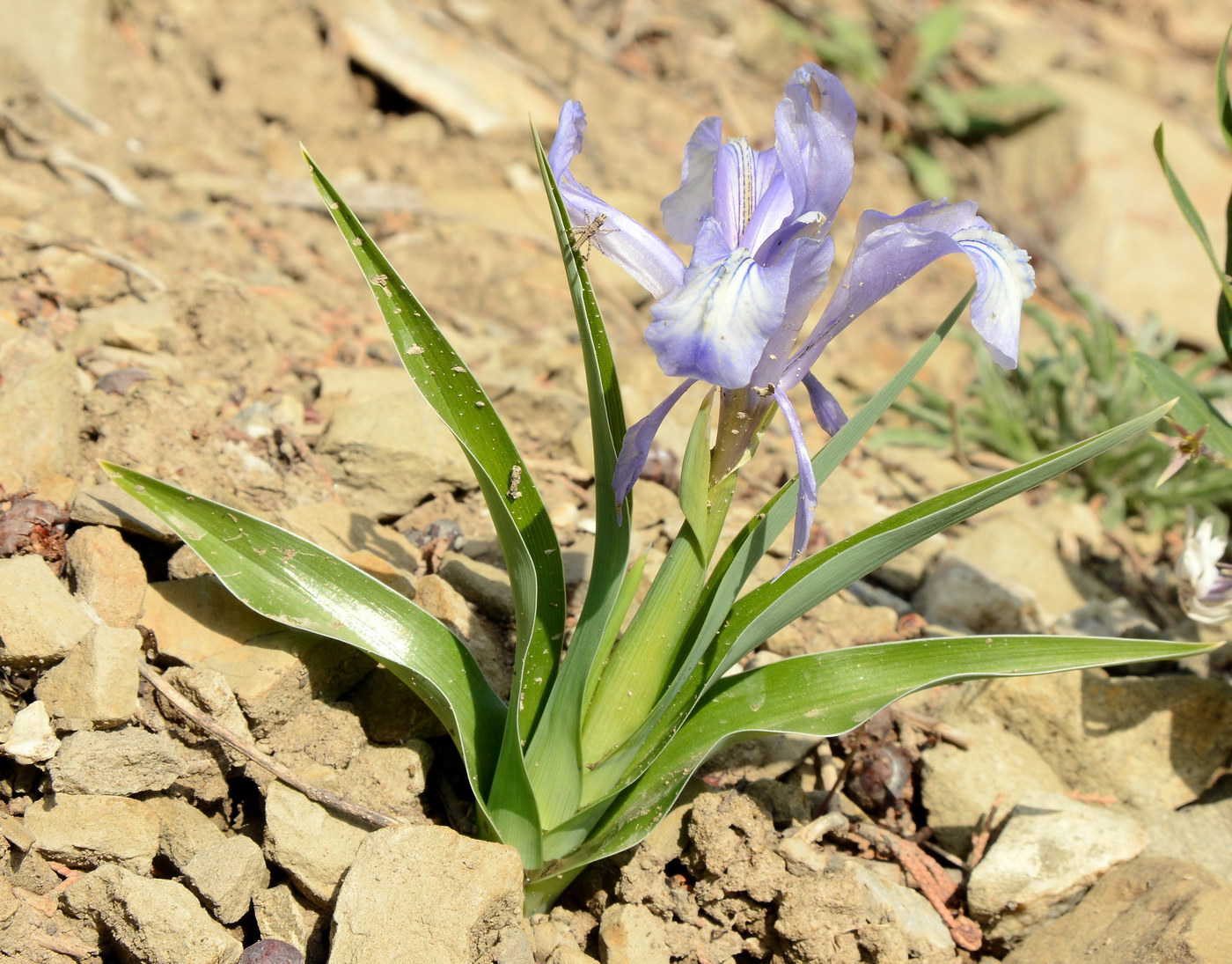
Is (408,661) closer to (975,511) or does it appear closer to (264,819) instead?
(264,819)

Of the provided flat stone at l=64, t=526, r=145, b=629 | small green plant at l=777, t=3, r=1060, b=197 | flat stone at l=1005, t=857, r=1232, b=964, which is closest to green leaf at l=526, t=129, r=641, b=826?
flat stone at l=64, t=526, r=145, b=629

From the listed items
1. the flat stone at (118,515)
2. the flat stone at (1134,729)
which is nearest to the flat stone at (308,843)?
the flat stone at (118,515)

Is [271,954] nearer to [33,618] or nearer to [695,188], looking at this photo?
[33,618]

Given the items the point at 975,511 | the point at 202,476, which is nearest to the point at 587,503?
the point at 202,476

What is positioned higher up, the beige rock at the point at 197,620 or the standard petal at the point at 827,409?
the standard petal at the point at 827,409

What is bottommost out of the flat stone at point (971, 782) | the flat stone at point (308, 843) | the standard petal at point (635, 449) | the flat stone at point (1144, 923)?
the flat stone at point (308, 843)

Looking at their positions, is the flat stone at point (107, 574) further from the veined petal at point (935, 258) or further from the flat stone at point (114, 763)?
the veined petal at point (935, 258)
